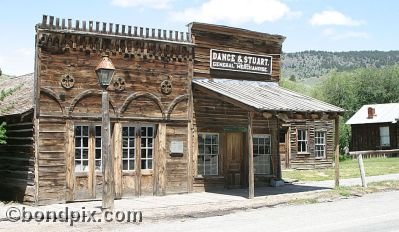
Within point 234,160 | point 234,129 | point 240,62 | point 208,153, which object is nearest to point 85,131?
point 208,153

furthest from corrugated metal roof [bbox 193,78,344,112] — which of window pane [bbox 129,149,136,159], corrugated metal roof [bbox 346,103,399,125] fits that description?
corrugated metal roof [bbox 346,103,399,125]

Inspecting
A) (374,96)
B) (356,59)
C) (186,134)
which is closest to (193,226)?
(186,134)

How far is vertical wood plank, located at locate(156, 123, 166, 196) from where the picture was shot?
1658 cm

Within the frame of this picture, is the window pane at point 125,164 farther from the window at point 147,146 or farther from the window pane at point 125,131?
the window pane at point 125,131

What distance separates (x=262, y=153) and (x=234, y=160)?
54.2 inches

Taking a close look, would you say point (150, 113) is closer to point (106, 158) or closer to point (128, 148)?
point (128, 148)

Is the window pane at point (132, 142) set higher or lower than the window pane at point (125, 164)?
higher

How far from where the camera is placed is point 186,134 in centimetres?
1723

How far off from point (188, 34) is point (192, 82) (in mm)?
1660

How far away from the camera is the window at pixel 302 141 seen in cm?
3061

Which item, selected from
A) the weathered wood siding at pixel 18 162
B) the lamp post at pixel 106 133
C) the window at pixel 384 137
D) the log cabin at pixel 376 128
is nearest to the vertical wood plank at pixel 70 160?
the weathered wood siding at pixel 18 162

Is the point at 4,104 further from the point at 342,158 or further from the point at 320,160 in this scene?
the point at 342,158

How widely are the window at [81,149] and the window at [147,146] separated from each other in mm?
1879

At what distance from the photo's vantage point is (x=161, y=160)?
16.7 m
